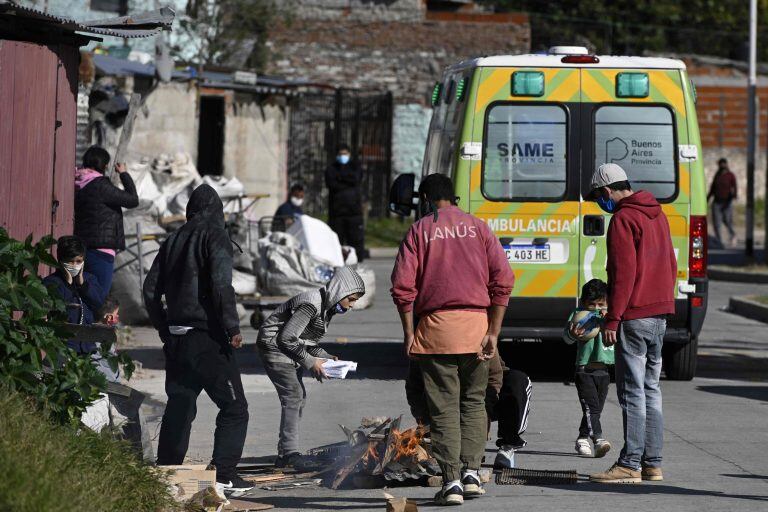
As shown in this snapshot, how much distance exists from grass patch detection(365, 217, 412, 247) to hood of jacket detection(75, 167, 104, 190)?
607 inches

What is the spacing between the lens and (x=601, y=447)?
8945mm

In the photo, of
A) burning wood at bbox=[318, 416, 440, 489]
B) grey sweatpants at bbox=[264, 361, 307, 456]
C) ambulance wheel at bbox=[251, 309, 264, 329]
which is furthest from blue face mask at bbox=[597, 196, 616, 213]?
ambulance wheel at bbox=[251, 309, 264, 329]

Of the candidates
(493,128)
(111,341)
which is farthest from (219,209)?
(493,128)

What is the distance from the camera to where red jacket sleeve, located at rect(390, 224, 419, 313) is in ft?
24.9

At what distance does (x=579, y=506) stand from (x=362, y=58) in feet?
98.6

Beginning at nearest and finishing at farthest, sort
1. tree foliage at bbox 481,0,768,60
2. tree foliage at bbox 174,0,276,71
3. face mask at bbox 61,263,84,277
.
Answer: face mask at bbox 61,263,84,277 → tree foliage at bbox 174,0,276,71 → tree foliage at bbox 481,0,768,60

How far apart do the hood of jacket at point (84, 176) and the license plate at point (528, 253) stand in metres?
3.57

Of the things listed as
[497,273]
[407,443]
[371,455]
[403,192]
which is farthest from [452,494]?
[403,192]

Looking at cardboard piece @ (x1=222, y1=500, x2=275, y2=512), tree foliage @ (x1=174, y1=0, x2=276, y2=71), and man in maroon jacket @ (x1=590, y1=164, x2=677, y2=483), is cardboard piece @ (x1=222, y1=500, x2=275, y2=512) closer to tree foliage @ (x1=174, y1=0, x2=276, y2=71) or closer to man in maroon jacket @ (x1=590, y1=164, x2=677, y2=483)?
man in maroon jacket @ (x1=590, y1=164, x2=677, y2=483)

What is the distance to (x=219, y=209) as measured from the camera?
8.16 m

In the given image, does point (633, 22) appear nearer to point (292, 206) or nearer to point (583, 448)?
point (292, 206)

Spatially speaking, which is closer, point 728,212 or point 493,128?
point 493,128

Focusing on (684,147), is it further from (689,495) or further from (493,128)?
(689,495)

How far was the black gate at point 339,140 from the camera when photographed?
32.5m
